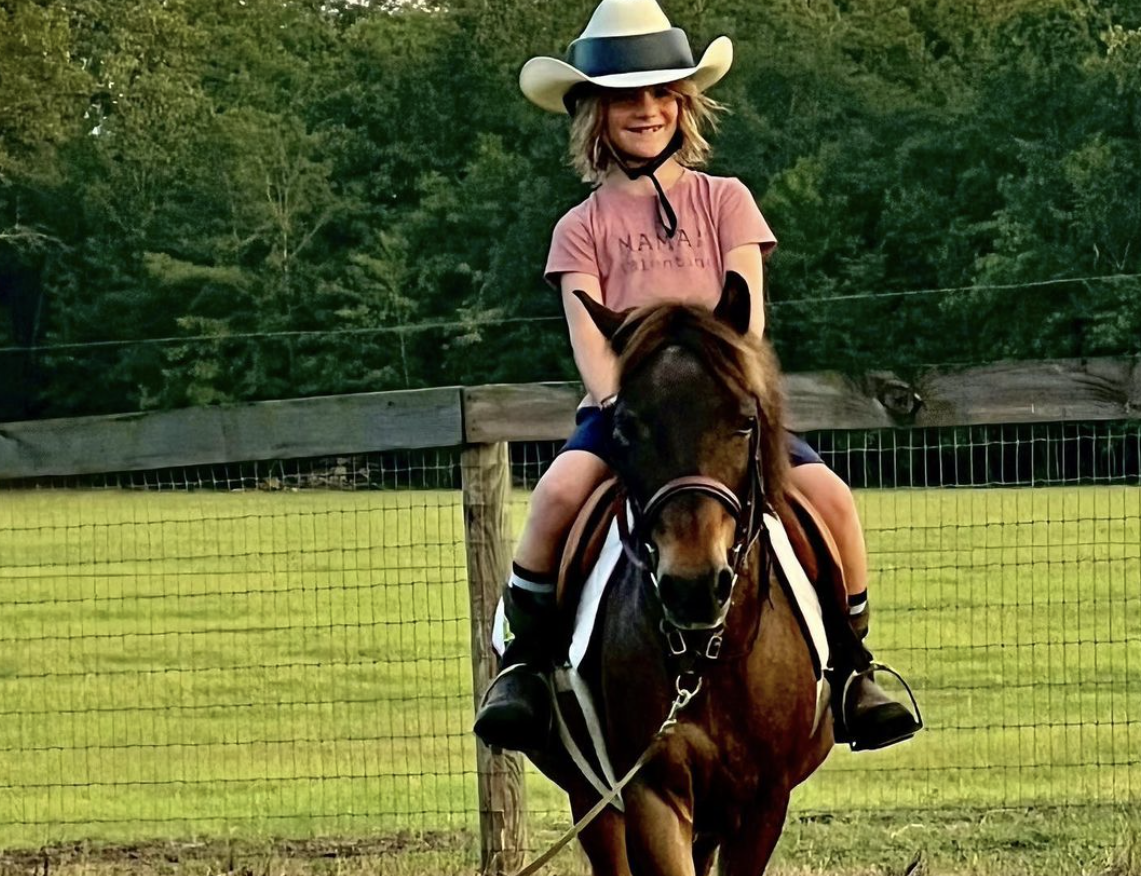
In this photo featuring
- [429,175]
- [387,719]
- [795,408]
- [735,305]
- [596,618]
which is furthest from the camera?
[429,175]

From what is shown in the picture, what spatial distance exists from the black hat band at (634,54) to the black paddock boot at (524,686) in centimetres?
139

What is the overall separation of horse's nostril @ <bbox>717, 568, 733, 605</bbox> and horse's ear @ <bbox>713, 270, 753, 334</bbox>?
2.01ft

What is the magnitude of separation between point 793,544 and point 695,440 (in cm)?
81

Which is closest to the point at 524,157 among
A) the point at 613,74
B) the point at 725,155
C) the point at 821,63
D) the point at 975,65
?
the point at 725,155

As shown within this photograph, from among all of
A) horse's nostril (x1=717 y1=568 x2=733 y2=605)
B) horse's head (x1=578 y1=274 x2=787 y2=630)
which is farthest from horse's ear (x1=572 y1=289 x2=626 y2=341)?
horse's nostril (x1=717 y1=568 x2=733 y2=605)

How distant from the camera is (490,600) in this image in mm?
6883

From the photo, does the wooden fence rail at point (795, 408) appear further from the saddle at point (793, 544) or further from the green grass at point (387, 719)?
the saddle at point (793, 544)

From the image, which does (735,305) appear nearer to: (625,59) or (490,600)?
(625,59)

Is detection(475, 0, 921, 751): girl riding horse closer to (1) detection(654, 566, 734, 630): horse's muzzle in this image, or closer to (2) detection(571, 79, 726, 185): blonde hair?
(2) detection(571, 79, 726, 185): blonde hair

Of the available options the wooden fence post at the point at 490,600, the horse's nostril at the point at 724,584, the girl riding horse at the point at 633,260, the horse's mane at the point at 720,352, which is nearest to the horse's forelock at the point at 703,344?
the horse's mane at the point at 720,352

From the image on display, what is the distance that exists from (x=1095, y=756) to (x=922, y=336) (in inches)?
1128

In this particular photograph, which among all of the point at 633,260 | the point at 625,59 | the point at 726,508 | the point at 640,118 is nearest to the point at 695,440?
the point at 726,508

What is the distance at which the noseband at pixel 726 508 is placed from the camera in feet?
11.8

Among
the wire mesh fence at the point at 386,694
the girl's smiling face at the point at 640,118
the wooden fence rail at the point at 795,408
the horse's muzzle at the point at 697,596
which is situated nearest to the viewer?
the horse's muzzle at the point at 697,596
